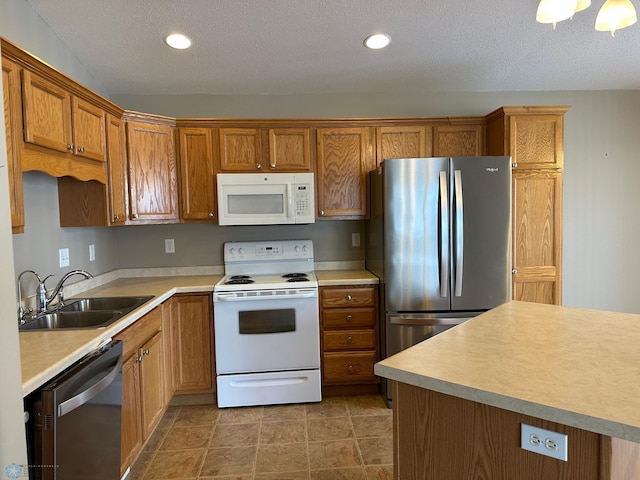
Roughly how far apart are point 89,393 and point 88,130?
146 centimetres

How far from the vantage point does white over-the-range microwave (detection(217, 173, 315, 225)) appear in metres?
2.98

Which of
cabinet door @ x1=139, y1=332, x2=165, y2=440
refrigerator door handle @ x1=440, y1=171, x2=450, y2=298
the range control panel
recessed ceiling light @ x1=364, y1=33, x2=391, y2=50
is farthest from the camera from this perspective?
the range control panel

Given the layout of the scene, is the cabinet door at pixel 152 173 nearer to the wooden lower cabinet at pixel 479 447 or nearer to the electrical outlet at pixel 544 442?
the wooden lower cabinet at pixel 479 447

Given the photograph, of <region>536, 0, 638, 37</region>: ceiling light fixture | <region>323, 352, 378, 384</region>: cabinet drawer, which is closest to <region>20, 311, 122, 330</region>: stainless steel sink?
<region>323, 352, 378, 384</region>: cabinet drawer

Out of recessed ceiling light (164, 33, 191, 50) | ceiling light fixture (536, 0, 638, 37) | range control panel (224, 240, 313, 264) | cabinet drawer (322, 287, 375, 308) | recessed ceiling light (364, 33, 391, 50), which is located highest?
recessed ceiling light (364, 33, 391, 50)

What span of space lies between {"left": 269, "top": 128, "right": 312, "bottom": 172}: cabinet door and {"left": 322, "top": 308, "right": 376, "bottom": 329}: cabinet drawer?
3.81 ft

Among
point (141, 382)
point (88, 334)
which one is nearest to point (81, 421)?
point (88, 334)

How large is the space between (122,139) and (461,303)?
8.60 feet

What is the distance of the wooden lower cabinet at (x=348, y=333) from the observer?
2877 millimetres

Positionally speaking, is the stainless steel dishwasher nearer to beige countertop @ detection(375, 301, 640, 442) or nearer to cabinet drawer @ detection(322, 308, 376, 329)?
beige countertop @ detection(375, 301, 640, 442)

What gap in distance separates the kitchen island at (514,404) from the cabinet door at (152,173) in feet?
7.61

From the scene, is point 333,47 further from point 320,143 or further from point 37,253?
point 37,253

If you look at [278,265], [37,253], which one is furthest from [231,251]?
[37,253]

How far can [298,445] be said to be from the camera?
2328mm
